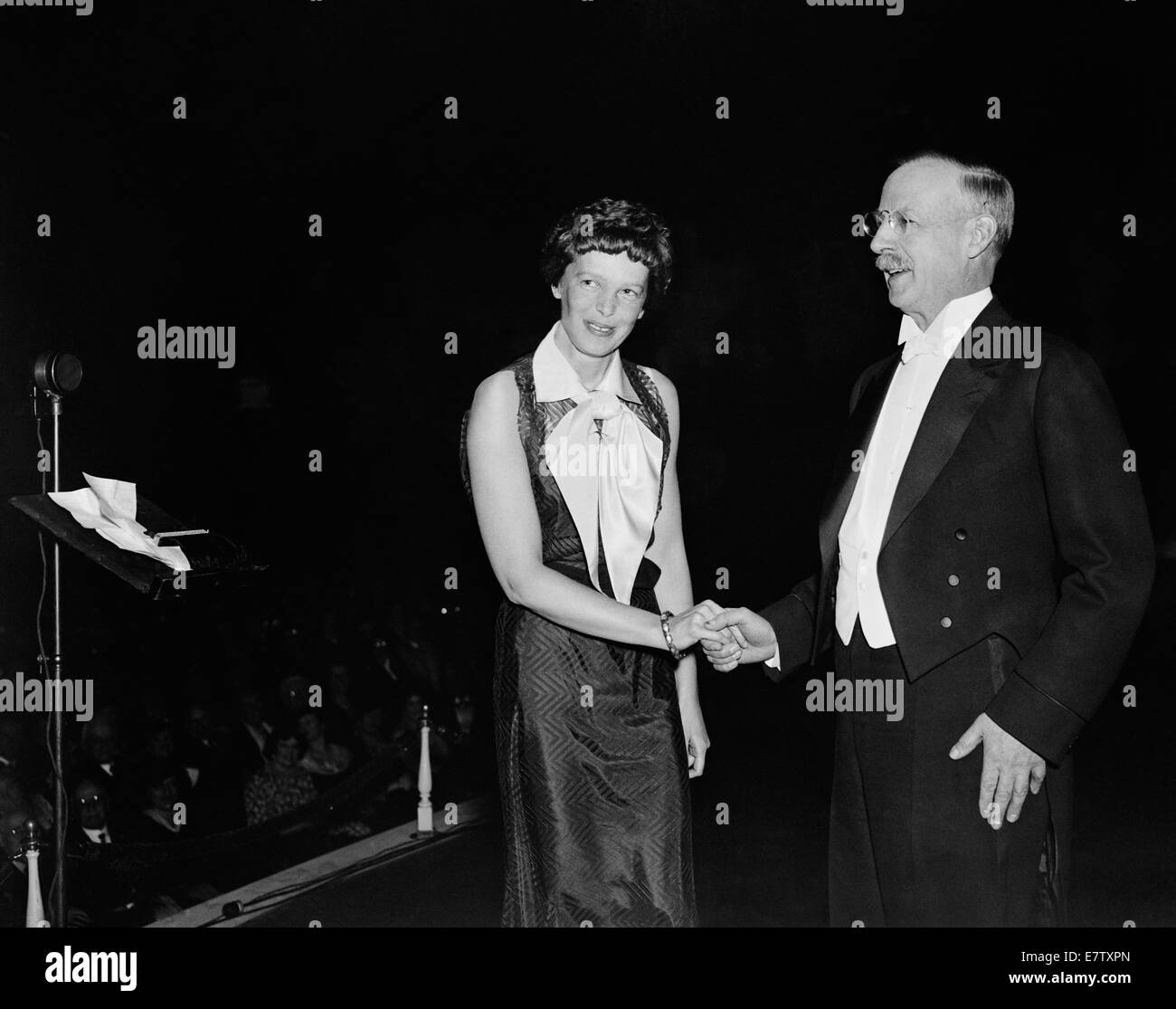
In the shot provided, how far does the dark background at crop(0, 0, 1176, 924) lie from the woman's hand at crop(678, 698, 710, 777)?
686mm

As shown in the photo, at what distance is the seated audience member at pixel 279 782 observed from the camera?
389 cm

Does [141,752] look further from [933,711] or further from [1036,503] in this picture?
[1036,503]

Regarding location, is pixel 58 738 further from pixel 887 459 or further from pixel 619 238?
pixel 887 459

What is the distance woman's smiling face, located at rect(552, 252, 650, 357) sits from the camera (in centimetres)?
311

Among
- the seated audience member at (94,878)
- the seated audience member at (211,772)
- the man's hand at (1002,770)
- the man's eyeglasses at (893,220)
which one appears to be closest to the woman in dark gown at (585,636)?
the man's eyeglasses at (893,220)

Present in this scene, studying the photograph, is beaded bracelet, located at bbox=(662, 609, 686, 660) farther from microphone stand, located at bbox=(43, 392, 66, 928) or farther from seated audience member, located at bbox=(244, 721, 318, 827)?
microphone stand, located at bbox=(43, 392, 66, 928)

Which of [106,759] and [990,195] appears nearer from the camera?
[990,195]

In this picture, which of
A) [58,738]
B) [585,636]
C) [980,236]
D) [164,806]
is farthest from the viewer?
[164,806]

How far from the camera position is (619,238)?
313 cm

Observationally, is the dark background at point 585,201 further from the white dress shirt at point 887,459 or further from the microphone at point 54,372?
the white dress shirt at point 887,459

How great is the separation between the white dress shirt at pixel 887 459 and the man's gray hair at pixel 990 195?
0.17 meters

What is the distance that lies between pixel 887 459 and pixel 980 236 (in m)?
0.56

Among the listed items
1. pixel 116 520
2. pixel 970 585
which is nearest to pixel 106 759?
pixel 116 520
